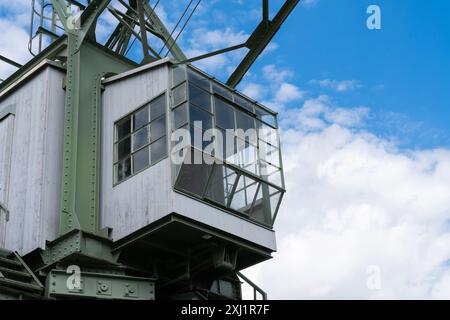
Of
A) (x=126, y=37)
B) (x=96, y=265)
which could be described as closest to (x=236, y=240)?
(x=96, y=265)

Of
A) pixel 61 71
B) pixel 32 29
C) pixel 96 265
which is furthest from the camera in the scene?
pixel 32 29

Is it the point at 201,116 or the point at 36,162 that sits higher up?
the point at 201,116

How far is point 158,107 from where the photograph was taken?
17797 mm

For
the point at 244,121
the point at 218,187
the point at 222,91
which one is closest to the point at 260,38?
the point at 222,91

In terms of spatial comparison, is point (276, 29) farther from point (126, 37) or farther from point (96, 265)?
point (96, 265)

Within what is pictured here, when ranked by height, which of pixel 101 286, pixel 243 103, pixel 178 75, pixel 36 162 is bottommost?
pixel 101 286

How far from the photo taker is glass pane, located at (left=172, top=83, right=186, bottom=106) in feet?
57.2

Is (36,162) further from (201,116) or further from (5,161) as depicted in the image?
(201,116)

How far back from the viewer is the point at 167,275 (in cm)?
1825

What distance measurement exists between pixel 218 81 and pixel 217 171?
2.44 m

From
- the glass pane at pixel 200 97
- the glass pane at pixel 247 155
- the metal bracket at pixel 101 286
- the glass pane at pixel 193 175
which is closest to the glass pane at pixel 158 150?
the glass pane at pixel 193 175

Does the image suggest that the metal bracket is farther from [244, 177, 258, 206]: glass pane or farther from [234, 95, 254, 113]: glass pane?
[234, 95, 254, 113]: glass pane

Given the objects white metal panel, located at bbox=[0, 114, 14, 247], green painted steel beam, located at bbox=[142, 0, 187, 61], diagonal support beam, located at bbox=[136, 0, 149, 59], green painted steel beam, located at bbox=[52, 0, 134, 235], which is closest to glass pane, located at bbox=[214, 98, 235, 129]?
diagonal support beam, located at bbox=[136, 0, 149, 59]

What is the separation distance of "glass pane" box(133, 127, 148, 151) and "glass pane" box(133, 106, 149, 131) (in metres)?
0.17
